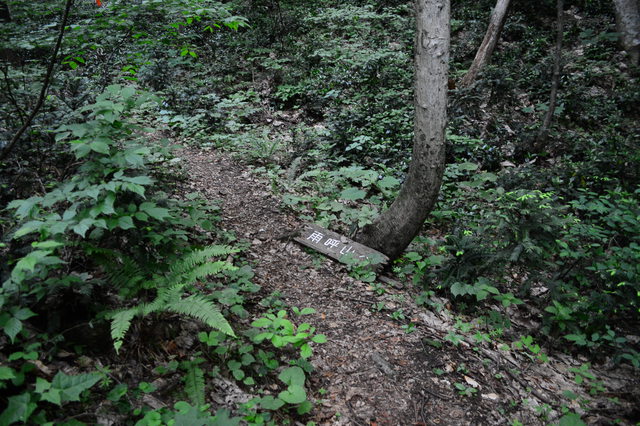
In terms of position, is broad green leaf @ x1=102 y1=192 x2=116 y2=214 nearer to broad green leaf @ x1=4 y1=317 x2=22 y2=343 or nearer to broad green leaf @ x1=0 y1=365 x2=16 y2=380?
broad green leaf @ x1=4 y1=317 x2=22 y2=343

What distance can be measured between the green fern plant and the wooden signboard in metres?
2.02

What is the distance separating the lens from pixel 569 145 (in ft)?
25.1

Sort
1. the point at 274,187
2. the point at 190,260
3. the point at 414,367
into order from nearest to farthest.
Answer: the point at 190,260 < the point at 414,367 < the point at 274,187

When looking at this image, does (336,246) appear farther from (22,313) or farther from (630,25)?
(630,25)

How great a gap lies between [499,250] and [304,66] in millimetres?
8857

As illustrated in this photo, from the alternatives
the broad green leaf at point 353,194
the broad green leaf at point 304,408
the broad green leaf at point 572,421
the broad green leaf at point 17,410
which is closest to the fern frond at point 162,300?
the broad green leaf at point 17,410

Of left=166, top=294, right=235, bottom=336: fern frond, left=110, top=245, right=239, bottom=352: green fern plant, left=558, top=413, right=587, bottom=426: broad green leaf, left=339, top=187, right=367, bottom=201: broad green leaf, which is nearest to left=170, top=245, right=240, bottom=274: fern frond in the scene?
left=110, top=245, right=239, bottom=352: green fern plant

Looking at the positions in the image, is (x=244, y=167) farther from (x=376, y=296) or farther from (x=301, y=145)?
(x=376, y=296)

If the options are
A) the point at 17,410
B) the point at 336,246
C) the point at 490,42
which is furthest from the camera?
the point at 490,42

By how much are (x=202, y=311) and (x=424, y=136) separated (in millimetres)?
3366

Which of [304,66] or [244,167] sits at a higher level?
[304,66]

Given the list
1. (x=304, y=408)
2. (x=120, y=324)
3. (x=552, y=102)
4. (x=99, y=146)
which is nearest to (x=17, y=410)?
(x=120, y=324)

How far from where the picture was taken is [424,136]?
178 inches

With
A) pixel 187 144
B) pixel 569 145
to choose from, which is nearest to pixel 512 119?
pixel 569 145
